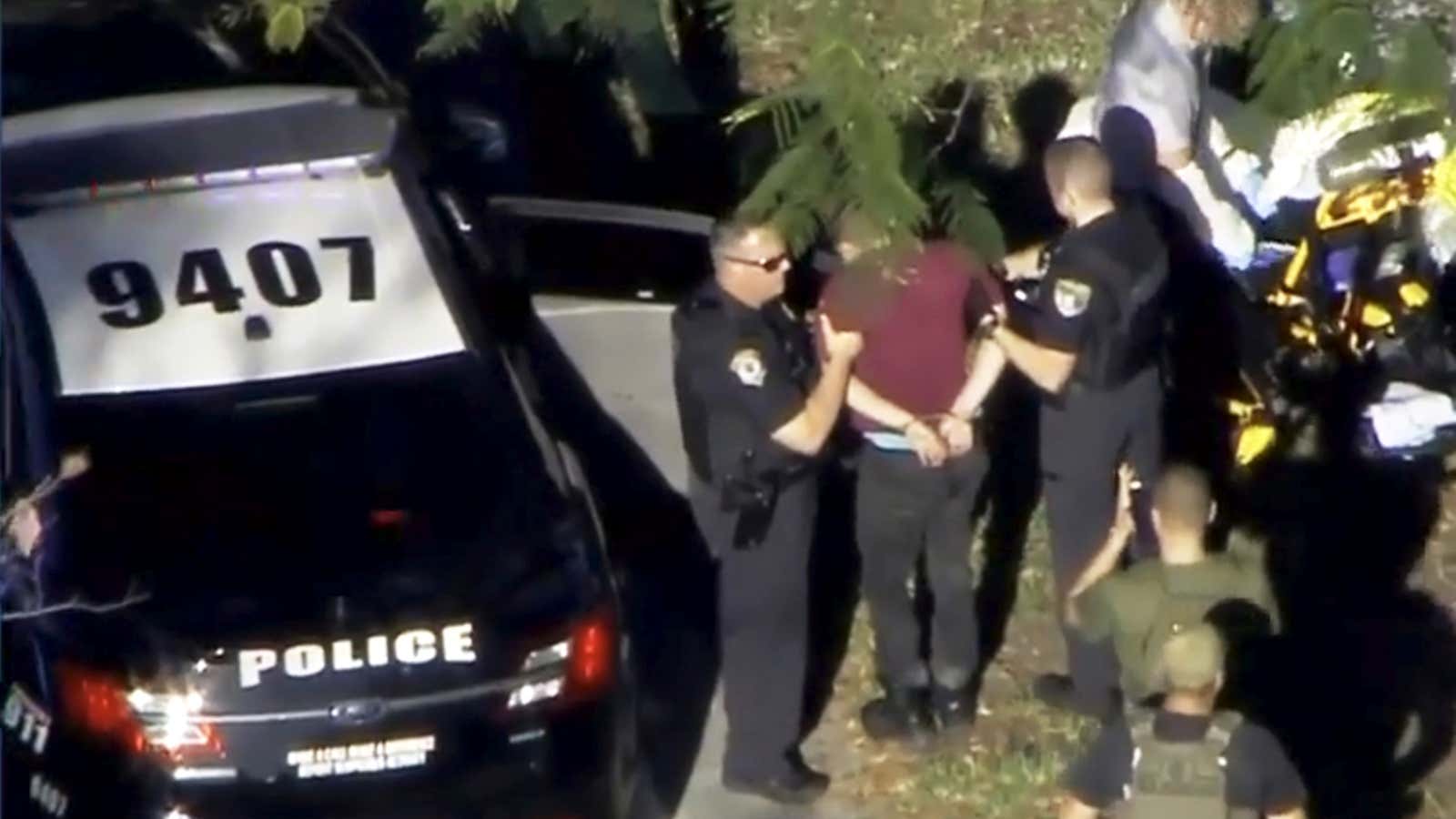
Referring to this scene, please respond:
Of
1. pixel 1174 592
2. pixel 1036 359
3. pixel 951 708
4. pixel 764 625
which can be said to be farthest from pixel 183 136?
pixel 1174 592

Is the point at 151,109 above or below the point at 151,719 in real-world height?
above

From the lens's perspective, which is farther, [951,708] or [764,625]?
[951,708]

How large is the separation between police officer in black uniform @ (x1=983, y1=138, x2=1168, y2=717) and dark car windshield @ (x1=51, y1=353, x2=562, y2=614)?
1.44m

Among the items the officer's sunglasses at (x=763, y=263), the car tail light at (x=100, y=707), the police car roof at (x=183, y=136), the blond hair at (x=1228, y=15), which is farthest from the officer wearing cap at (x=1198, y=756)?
the police car roof at (x=183, y=136)

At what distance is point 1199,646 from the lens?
23.3ft

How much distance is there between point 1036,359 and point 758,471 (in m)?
0.86

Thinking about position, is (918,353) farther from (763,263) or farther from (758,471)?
(763,263)

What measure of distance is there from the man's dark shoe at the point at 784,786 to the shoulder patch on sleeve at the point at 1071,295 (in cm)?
152

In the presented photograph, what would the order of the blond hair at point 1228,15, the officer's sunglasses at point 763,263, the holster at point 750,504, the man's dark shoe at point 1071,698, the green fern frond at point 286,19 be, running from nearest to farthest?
the blond hair at point 1228,15
the green fern frond at point 286,19
the officer's sunglasses at point 763,263
the holster at point 750,504
the man's dark shoe at point 1071,698

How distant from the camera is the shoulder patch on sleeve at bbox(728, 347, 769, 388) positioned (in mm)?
9000

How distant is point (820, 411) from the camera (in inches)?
360

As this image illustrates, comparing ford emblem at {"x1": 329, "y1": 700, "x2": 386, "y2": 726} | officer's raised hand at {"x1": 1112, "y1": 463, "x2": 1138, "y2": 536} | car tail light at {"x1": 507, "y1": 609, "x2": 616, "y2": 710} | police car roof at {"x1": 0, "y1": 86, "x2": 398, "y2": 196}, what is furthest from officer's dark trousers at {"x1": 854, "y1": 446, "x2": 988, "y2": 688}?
ford emblem at {"x1": 329, "y1": 700, "x2": 386, "y2": 726}

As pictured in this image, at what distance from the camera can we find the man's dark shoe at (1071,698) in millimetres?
9805

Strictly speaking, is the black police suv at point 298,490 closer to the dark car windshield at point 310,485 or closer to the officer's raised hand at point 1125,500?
the dark car windshield at point 310,485
